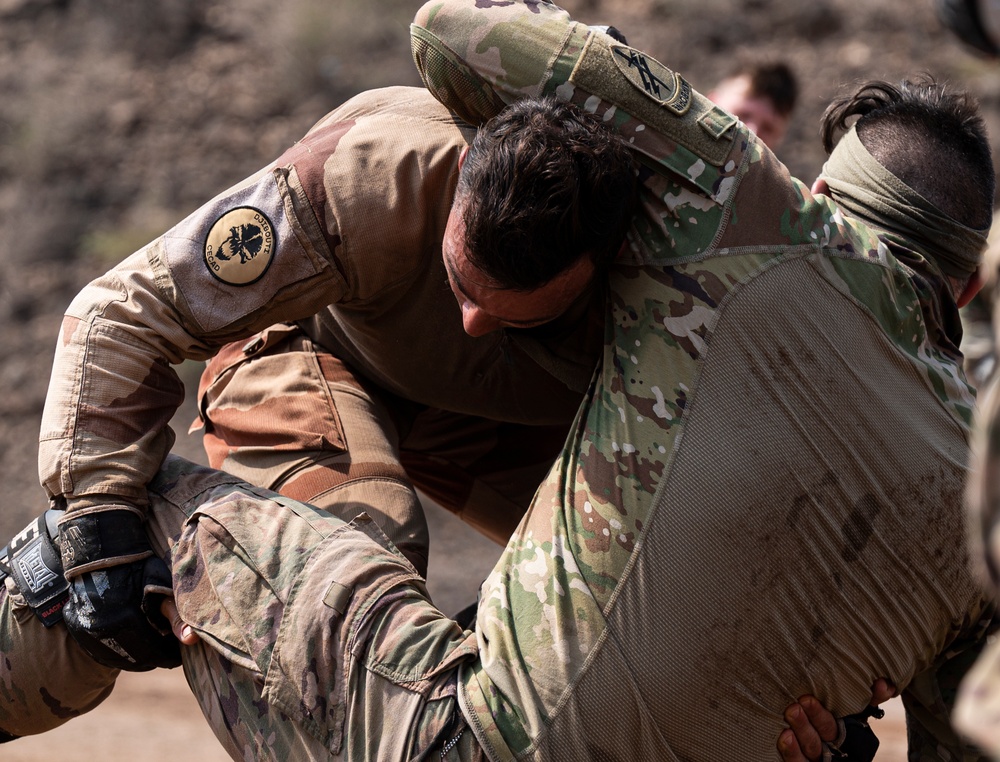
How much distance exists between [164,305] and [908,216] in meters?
1.58

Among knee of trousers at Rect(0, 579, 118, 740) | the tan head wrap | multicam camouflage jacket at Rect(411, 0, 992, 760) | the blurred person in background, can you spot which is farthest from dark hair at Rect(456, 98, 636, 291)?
the blurred person in background

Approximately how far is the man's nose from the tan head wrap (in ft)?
2.73

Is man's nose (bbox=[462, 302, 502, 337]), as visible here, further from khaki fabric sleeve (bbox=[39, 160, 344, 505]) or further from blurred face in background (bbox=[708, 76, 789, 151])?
blurred face in background (bbox=[708, 76, 789, 151])

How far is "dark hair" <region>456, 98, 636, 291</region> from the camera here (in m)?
2.28

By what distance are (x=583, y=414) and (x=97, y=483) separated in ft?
3.42

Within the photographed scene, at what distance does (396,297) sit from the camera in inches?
111

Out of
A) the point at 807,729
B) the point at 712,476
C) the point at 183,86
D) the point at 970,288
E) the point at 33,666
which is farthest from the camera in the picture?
the point at 183,86

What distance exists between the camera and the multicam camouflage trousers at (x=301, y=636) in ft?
7.65

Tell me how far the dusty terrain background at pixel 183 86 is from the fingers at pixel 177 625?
586 centimetres

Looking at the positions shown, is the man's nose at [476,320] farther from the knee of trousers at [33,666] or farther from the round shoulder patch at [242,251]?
the knee of trousers at [33,666]

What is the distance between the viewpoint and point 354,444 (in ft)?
9.95

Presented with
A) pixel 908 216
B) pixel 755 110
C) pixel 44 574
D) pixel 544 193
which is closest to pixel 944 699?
pixel 908 216

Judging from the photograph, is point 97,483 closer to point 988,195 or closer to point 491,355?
point 491,355

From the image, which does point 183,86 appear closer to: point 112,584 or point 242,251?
point 242,251
